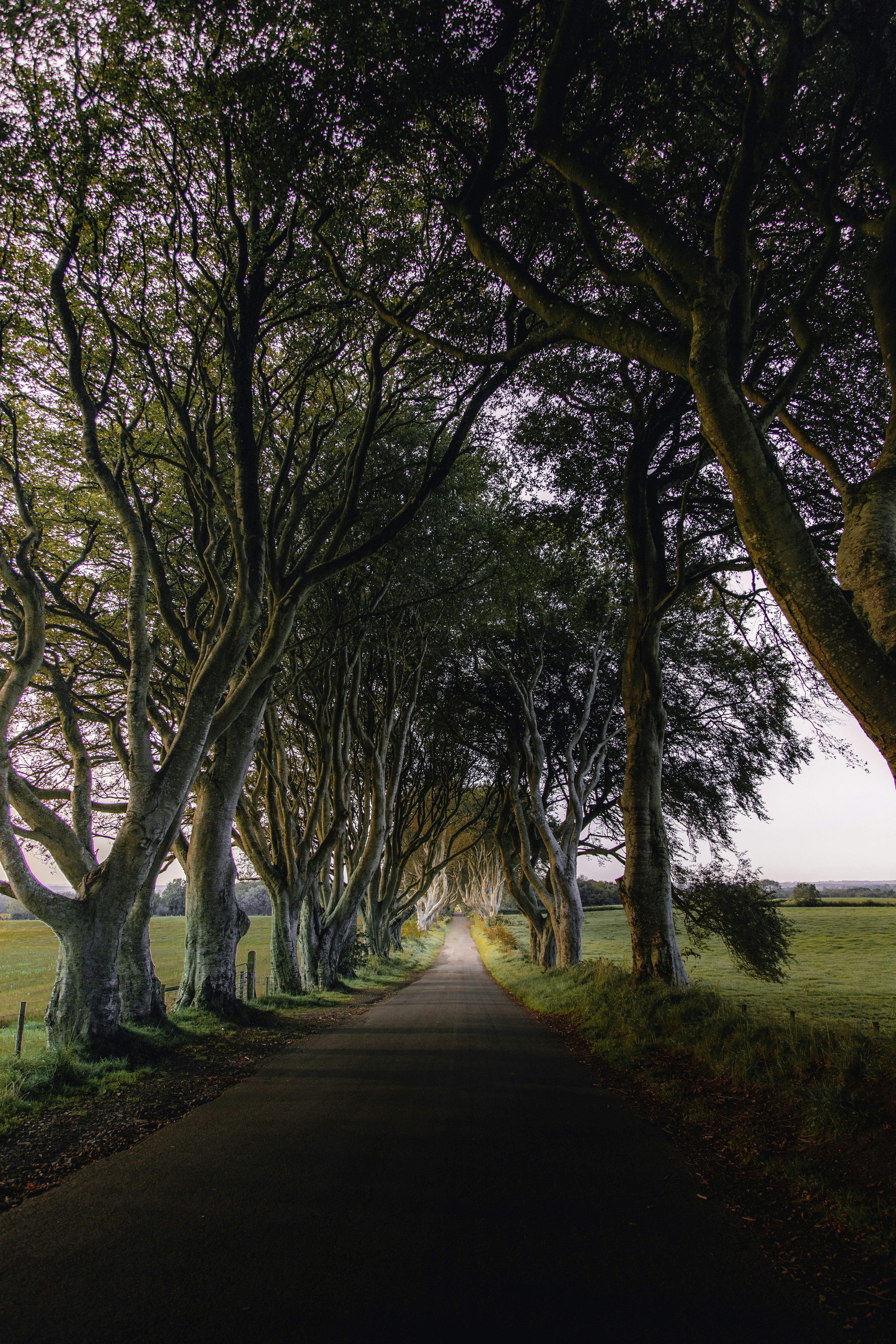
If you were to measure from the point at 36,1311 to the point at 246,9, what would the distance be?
1168cm

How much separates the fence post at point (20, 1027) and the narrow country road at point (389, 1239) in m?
3.35

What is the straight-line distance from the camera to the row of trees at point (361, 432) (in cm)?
706

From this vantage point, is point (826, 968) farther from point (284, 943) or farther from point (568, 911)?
point (284, 943)

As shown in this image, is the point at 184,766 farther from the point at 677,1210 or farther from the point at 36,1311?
the point at 677,1210

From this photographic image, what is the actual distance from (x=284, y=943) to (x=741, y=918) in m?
10.5

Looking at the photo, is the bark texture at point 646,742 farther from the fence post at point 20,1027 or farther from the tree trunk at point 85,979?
the fence post at point 20,1027

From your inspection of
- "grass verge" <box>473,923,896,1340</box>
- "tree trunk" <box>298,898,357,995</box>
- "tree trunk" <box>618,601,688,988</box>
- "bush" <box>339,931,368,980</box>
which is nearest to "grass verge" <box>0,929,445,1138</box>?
"tree trunk" <box>298,898,357,995</box>

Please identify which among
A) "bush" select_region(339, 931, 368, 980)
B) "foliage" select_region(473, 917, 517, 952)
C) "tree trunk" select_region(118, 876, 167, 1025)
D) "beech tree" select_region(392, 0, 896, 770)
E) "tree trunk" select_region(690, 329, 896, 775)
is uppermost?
"beech tree" select_region(392, 0, 896, 770)

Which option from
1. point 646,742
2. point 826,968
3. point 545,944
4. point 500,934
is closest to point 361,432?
point 646,742

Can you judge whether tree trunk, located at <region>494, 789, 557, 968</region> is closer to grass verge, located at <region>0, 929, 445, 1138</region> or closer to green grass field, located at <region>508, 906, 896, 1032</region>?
green grass field, located at <region>508, 906, 896, 1032</region>

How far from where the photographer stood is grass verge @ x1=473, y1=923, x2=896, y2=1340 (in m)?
3.40

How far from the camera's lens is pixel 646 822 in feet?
34.7

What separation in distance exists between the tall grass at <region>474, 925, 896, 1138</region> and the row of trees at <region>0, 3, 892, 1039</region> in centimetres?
128

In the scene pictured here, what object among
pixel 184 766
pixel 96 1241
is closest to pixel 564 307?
pixel 184 766
